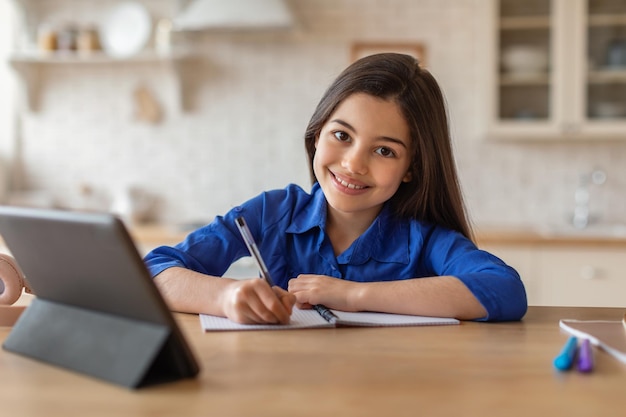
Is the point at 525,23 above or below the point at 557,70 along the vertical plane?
above

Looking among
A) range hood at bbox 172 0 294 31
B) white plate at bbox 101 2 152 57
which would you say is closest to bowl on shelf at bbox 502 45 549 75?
range hood at bbox 172 0 294 31

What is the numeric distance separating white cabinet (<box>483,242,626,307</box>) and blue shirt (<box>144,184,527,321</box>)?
72.9 inches

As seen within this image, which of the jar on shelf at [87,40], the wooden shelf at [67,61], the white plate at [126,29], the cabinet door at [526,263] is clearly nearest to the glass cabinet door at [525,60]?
the cabinet door at [526,263]

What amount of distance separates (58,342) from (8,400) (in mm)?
167

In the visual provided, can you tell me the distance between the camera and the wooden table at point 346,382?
0.79 metres

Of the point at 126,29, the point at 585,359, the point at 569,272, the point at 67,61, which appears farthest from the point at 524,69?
the point at 585,359

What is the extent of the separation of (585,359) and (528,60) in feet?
9.91

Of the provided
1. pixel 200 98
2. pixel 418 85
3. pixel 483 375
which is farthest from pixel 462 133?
pixel 483 375

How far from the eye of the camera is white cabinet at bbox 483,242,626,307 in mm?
3438

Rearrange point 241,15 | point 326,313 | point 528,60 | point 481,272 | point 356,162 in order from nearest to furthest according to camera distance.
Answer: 1. point 326,313
2. point 481,272
3. point 356,162
4. point 241,15
5. point 528,60

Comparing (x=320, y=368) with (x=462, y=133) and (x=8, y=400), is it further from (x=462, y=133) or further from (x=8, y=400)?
(x=462, y=133)

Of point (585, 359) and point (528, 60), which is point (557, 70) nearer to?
point (528, 60)

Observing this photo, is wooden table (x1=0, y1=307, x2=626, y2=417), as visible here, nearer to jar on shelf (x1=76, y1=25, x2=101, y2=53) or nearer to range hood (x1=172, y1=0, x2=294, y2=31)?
range hood (x1=172, y1=0, x2=294, y2=31)

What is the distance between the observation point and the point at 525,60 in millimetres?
3768
